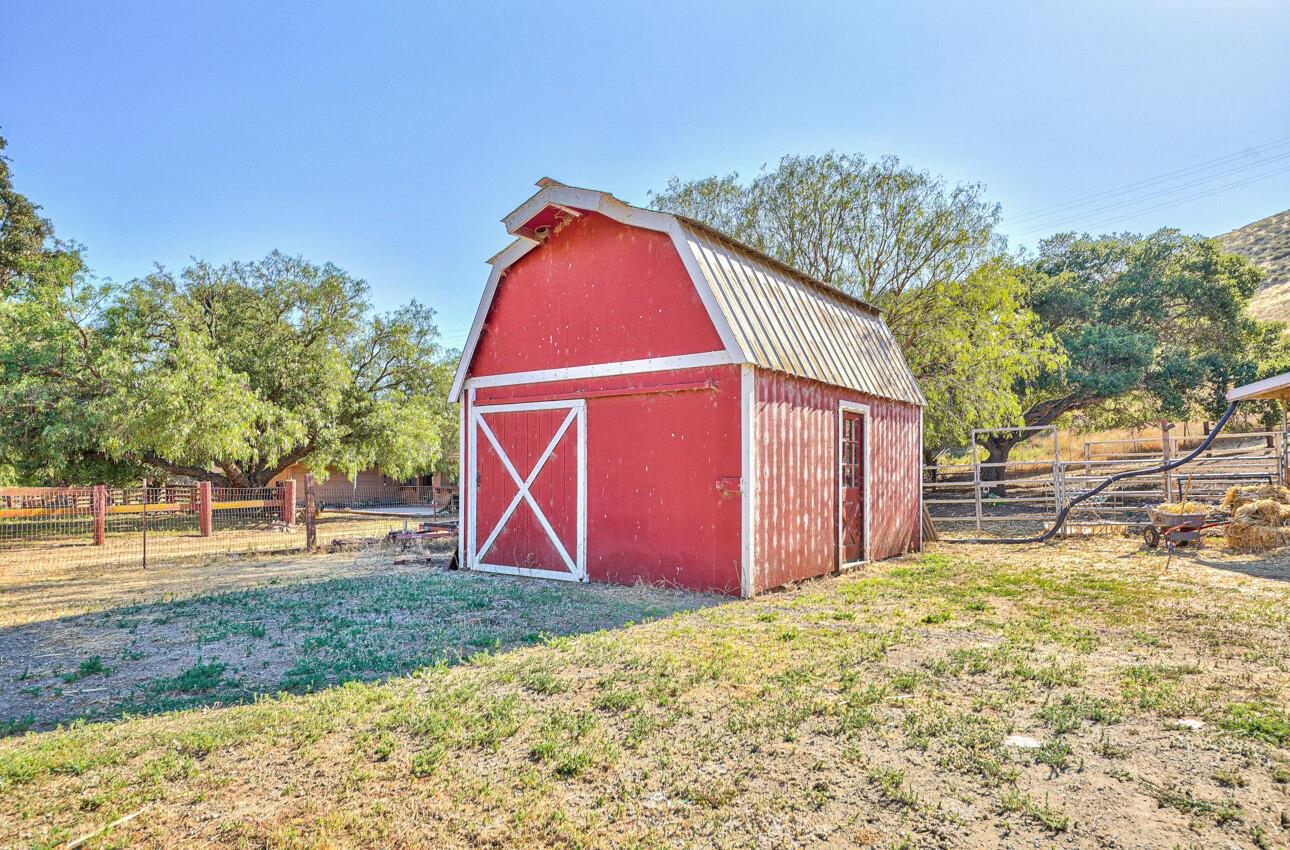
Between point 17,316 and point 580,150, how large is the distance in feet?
49.2

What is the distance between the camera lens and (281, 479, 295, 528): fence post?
54.4 feet

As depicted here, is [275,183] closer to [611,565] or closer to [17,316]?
[17,316]

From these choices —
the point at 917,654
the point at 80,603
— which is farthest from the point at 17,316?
the point at 917,654

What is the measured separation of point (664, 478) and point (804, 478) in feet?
6.24

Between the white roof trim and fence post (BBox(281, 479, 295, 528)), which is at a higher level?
the white roof trim

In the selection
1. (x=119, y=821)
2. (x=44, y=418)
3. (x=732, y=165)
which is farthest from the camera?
(x=732, y=165)

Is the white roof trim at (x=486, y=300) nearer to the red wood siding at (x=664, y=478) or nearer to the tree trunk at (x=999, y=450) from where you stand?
the red wood siding at (x=664, y=478)

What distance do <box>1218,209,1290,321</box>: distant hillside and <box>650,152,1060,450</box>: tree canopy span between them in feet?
99.0

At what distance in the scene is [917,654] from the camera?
16.8 ft

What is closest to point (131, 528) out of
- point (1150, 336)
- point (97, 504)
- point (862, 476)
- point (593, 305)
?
point (97, 504)

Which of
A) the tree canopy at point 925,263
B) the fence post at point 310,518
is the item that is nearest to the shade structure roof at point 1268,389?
the tree canopy at point 925,263

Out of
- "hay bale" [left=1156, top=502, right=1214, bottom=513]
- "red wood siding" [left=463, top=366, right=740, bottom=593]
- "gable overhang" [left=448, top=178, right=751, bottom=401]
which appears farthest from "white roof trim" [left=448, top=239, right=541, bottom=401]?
"hay bale" [left=1156, top=502, right=1214, bottom=513]

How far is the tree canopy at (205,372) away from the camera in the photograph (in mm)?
16609

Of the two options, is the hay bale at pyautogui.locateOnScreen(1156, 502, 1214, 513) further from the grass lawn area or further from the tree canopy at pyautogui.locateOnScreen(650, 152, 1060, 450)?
the grass lawn area
